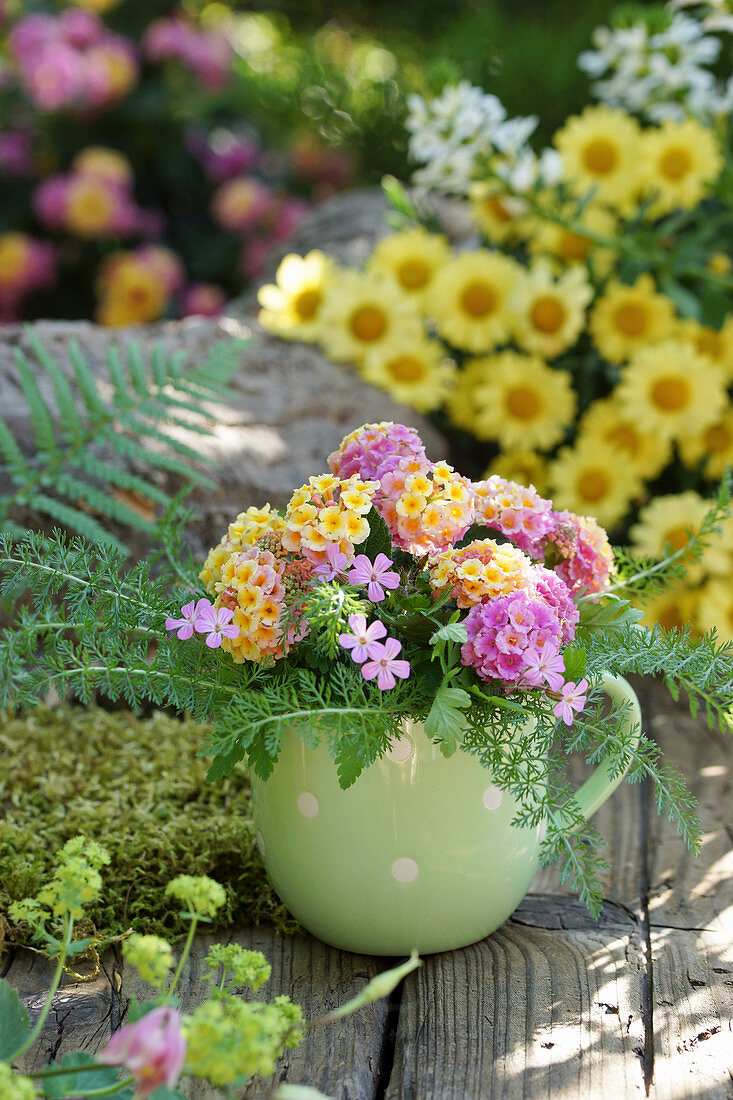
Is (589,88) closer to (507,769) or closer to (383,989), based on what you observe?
(507,769)

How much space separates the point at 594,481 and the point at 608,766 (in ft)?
2.45

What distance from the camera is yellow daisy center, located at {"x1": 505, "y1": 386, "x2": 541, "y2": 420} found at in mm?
1422

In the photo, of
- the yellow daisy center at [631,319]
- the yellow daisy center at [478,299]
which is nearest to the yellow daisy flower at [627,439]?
the yellow daisy center at [631,319]

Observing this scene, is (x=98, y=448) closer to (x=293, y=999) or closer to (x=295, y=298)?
(x=295, y=298)

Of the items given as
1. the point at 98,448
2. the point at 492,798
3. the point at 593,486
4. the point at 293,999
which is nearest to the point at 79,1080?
the point at 293,999

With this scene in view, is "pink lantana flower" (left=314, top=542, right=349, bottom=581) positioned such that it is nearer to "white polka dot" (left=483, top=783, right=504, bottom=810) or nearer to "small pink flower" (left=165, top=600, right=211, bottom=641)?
"small pink flower" (left=165, top=600, right=211, bottom=641)

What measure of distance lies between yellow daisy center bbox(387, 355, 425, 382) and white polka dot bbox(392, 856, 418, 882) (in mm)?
899

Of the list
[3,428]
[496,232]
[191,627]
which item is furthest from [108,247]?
[191,627]

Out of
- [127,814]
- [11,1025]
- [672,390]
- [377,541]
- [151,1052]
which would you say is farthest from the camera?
[672,390]

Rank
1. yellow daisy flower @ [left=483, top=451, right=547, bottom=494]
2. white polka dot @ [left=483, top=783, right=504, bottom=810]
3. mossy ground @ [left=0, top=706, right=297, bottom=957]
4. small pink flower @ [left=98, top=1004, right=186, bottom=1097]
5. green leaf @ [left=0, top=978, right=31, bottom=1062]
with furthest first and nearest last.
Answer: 1. yellow daisy flower @ [left=483, top=451, right=547, bottom=494]
2. mossy ground @ [left=0, top=706, right=297, bottom=957]
3. white polka dot @ [left=483, top=783, right=504, bottom=810]
4. green leaf @ [left=0, top=978, right=31, bottom=1062]
5. small pink flower @ [left=98, top=1004, right=186, bottom=1097]

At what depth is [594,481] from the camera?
140cm

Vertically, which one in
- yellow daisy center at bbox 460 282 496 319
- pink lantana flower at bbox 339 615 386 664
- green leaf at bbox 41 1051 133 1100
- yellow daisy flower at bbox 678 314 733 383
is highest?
yellow daisy center at bbox 460 282 496 319

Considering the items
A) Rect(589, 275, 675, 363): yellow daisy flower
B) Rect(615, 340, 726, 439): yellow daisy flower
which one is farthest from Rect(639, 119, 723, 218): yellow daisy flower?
Rect(615, 340, 726, 439): yellow daisy flower

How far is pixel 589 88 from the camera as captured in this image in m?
2.01
